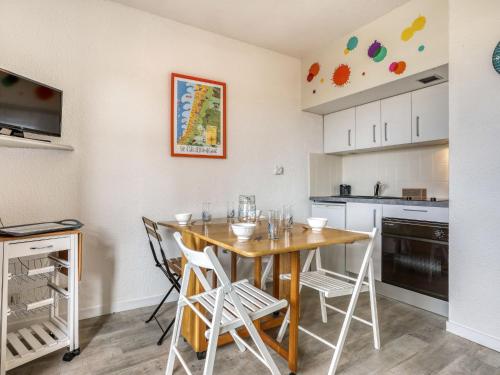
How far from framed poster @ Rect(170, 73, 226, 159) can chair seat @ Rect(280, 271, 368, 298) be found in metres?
1.56

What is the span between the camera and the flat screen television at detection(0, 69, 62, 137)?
6.10 feet

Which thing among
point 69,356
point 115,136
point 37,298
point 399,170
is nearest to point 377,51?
point 399,170

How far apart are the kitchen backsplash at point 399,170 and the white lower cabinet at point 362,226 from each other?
2.12ft

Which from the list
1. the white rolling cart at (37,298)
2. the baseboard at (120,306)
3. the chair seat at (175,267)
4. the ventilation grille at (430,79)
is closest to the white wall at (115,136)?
the baseboard at (120,306)

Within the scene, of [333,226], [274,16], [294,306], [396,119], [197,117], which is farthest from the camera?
[333,226]

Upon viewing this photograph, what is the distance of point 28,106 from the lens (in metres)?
2.00

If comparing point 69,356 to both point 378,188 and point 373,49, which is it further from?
point 373,49

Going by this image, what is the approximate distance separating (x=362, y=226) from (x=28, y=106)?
10.1 ft

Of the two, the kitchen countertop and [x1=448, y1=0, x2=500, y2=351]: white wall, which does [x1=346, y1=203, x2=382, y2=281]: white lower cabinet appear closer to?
the kitchen countertop

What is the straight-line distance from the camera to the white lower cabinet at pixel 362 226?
2.93 m

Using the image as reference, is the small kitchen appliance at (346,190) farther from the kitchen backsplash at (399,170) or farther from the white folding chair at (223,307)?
the white folding chair at (223,307)

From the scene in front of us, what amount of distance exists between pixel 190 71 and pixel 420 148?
260 cm

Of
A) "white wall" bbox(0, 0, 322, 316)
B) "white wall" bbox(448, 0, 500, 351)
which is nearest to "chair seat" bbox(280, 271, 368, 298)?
"white wall" bbox(448, 0, 500, 351)

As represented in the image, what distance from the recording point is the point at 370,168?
370cm
